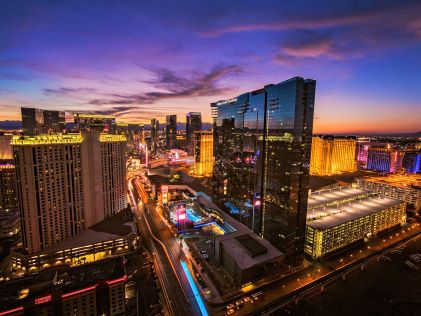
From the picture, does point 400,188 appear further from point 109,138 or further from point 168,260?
point 109,138

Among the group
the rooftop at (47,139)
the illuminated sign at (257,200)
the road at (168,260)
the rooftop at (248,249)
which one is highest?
the rooftop at (47,139)

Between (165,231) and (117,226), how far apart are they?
20126mm

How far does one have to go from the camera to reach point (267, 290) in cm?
5781

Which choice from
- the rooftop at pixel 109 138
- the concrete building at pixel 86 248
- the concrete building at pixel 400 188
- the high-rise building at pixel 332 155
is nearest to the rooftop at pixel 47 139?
the rooftop at pixel 109 138

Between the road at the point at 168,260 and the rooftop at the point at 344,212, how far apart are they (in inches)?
1812

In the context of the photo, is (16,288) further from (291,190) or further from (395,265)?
(395,265)

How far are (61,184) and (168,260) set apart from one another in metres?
46.6

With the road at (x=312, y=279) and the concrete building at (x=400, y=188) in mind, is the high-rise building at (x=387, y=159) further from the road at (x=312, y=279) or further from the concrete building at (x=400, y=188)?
the road at (x=312, y=279)

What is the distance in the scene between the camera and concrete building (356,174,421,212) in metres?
107

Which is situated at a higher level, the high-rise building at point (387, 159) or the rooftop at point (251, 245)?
the high-rise building at point (387, 159)

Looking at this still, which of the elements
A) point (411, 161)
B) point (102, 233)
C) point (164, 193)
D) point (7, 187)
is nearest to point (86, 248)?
point (102, 233)

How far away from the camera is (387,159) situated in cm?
18588

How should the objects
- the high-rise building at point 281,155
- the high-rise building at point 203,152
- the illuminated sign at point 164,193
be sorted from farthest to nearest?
the high-rise building at point 203,152 < the illuminated sign at point 164,193 < the high-rise building at point 281,155

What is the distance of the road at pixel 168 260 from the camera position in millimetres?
53781
